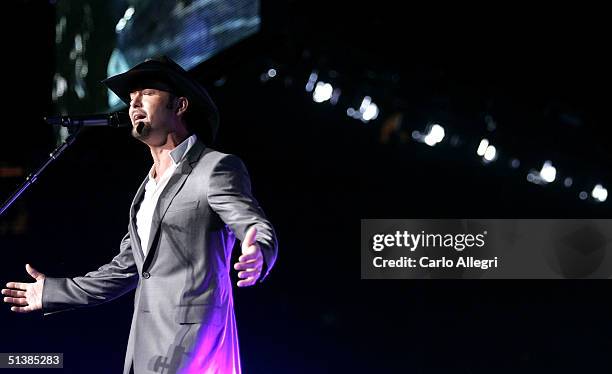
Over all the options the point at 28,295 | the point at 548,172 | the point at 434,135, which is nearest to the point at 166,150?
the point at 28,295

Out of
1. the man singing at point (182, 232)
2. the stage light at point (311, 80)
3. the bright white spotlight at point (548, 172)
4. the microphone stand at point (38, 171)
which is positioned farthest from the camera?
the bright white spotlight at point (548, 172)

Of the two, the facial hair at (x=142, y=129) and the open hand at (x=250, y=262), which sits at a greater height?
the facial hair at (x=142, y=129)

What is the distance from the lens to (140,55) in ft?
14.3

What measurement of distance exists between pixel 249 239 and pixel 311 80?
3.22 m

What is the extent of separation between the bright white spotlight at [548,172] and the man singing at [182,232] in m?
3.70

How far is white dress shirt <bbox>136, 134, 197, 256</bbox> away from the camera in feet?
7.13

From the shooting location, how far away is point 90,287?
2.34 m

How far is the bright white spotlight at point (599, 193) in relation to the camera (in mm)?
5477

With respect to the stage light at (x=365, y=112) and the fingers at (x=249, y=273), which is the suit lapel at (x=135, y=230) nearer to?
the fingers at (x=249, y=273)

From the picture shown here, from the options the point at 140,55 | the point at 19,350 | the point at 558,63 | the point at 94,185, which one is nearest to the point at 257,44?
the point at 140,55

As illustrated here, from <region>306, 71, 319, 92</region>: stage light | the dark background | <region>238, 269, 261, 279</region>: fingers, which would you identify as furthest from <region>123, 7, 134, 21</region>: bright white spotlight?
<region>238, 269, 261, 279</region>: fingers

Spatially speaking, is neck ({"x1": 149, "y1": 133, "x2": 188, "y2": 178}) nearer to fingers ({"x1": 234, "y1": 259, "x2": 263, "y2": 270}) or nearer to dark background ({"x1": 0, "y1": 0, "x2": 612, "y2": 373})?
fingers ({"x1": 234, "y1": 259, "x2": 263, "y2": 270})

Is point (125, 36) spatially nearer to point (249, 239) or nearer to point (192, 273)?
point (192, 273)

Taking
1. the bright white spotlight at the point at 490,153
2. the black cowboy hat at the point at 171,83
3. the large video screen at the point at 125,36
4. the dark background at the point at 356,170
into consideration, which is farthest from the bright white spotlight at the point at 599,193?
the black cowboy hat at the point at 171,83
